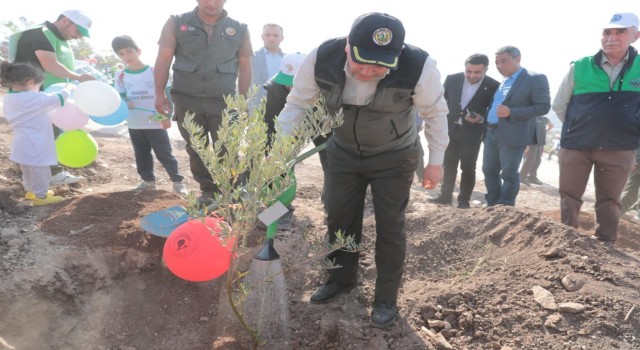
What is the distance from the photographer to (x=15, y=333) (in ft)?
7.41

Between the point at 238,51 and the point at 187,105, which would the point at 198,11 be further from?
the point at 187,105

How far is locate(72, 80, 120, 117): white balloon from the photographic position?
3.91 metres

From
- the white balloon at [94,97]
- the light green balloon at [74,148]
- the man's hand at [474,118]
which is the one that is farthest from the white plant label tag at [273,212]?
the man's hand at [474,118]

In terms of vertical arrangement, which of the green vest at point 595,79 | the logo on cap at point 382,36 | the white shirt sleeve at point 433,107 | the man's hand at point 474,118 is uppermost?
the logo on cap at point 382,36

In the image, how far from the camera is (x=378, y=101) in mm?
2141

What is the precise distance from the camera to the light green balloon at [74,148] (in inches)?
164

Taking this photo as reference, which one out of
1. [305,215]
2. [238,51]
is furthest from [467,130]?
[238,51]

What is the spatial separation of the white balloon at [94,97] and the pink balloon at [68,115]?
3.7 inches

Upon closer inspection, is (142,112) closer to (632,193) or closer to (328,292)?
(328,292)

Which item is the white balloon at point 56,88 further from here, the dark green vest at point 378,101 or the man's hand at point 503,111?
the man's hand at point 503,111

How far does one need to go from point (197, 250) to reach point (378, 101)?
119 cm

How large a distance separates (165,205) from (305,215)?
1.31 meters

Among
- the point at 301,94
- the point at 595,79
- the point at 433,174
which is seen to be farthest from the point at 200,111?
the point at 595,79

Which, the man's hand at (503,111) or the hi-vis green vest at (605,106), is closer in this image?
the hi-vis green vest at (605,106)
